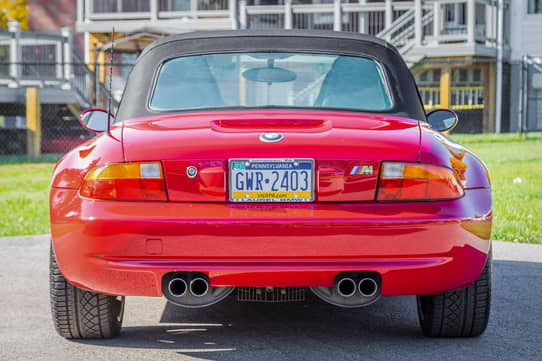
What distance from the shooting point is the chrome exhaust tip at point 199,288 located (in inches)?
146

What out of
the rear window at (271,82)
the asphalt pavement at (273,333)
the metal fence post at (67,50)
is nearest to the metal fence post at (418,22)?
the metal fence post at (67,50)

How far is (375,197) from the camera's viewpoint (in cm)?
369

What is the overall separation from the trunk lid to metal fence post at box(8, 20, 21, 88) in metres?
17.8

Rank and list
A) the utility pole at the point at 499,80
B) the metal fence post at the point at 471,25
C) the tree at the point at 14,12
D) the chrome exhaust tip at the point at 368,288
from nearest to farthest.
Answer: the chrome exhaust tip at the point at 368,288, the metal fence post at the point at 471,25, the utility pole at the point at 499,80, the tree at the point at 14,12

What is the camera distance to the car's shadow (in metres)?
4.01

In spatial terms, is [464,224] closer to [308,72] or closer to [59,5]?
[308,72]

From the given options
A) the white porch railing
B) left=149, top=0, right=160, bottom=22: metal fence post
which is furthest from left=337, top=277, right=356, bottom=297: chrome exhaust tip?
left=149, top=0, right=160, bottom=22: metal fence post

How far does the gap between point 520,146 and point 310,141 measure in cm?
1738

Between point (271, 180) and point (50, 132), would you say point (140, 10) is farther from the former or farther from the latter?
point (271, 180)

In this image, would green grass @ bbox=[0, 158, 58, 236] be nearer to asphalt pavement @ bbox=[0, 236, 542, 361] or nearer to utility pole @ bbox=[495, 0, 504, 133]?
asphalt pavement @ bbox=[0, 236, 542, 361]

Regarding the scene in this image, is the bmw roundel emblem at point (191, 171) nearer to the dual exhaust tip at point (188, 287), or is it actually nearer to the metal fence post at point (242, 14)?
the dual exhaust tip at point (188, 287)

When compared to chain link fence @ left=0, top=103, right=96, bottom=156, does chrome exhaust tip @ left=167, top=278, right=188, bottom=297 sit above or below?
above

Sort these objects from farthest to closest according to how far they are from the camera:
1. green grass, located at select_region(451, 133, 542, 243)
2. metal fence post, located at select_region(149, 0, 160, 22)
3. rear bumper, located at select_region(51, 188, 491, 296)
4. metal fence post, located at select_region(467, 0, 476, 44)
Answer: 1. metal fence post, located at select_region(149, 0, 160, 22)
2. metal fence post, located at select_region(467, 0, 476, 44)
3. green grass, located at select_region(451, 133, 542, 243)
4. rear bumper, located at select_region(51, 188, 491, 296)

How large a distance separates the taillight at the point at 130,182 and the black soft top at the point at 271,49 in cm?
78
